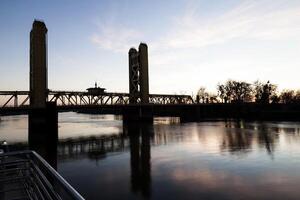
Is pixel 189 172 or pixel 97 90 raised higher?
pixel 97 90

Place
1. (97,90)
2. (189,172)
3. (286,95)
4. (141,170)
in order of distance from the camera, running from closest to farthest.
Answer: (189,172) → (141,170) → (97,90) → (286,95)

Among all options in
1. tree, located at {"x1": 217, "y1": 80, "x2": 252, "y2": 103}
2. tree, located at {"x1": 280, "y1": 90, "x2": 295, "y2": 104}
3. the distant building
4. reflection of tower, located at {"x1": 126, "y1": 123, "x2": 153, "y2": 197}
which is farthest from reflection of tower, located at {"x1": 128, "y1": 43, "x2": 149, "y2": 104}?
reflection of tower, located at {"x1": 126, "y1": 123, "x2": 153, "y2": 197}

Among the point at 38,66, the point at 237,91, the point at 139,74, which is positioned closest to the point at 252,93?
the point at 237,91

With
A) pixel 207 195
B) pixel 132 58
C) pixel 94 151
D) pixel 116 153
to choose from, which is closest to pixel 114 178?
pixel 207 195

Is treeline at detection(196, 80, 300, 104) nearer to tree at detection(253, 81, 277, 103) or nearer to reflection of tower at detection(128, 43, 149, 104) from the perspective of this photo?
tree at detection(253, 81, 277, 103)

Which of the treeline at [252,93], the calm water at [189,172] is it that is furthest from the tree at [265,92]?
the calm water at [189,172]

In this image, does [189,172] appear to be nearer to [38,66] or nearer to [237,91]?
[38,66]

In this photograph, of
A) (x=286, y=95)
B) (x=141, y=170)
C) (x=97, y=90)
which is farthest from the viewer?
(x=286, y=95)

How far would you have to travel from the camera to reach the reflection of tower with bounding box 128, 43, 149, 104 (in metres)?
109

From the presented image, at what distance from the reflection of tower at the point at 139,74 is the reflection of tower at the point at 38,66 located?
1828 inches

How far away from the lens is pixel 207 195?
61.3ft

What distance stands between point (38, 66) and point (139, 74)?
166 feet

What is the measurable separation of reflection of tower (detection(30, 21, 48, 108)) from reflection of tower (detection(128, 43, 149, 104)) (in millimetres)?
46426

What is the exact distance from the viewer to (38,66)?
66375mm
